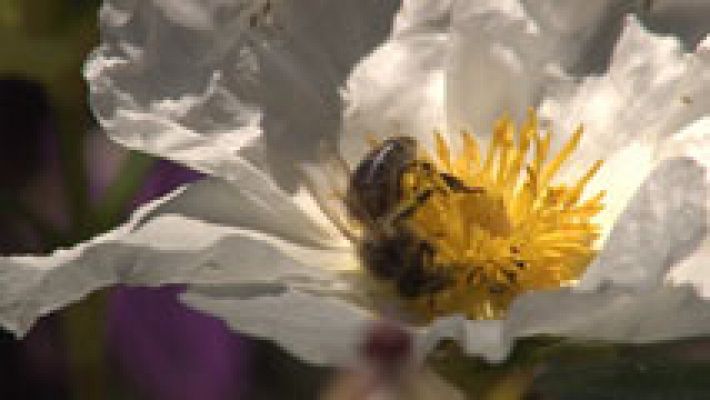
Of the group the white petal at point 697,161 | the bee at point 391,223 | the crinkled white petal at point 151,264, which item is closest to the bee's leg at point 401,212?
the bee at point 391,223

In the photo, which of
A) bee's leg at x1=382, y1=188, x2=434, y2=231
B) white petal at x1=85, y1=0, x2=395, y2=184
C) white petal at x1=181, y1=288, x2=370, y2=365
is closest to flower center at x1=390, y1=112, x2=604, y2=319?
bee's leg at x1=382, y1=188, x2=434, y2=231

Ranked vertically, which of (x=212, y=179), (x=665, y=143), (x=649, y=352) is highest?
(x=212, y=179)

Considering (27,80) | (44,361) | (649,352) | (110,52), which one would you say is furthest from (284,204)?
(44,361)

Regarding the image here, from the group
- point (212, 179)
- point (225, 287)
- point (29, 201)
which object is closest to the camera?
point (225, 287)

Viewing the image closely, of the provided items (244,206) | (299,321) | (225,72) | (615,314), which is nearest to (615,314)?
(615,314)

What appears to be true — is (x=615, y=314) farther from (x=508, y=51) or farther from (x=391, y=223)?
(x=508, y=51)

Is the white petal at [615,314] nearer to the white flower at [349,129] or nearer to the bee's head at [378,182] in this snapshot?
the white flower at [349,129]

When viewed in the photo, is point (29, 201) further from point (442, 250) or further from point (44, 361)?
point (442, 250)

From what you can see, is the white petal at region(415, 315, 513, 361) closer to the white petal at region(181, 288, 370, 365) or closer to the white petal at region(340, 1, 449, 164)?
the white petal at region(181, 288, 370, 365)
